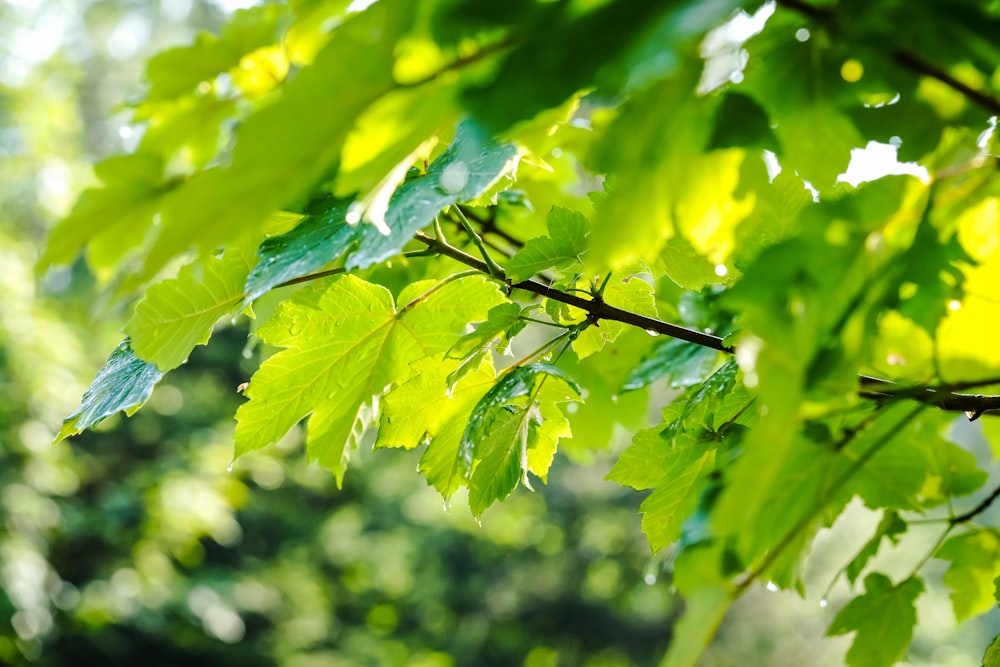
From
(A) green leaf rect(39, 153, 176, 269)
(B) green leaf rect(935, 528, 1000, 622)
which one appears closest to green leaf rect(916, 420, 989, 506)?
(B) green leaf rect(935, 528, 1000, 622)

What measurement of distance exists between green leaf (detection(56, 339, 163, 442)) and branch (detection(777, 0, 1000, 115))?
1.58 feet

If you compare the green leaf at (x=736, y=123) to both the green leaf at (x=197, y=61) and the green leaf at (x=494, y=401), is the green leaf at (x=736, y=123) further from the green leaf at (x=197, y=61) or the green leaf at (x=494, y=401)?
the green leaf at (x=197, y=61)

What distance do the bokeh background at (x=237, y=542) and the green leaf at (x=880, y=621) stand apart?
440cm

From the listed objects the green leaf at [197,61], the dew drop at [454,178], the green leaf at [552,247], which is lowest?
the green leaf at [552,247]

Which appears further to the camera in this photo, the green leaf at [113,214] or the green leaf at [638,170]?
the green leaf at [113,214]

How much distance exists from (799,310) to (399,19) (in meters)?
0.20

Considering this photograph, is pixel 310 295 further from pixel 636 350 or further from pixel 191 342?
pixel 636 350

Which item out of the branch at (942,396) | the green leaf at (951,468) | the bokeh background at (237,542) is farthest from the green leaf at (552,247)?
the bokeh background at (237,542)

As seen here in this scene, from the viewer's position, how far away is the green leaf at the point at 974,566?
2.06 ft

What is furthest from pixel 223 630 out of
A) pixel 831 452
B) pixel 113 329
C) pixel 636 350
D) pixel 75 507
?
pixel 831 452

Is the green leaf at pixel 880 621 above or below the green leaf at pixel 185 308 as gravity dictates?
below

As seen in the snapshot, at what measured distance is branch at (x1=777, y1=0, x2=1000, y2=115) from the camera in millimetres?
288

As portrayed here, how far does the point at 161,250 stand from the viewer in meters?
0.27

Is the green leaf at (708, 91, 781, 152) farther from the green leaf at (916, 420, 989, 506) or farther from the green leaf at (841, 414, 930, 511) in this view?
the green leaf at (916, 420, 989, 506)
